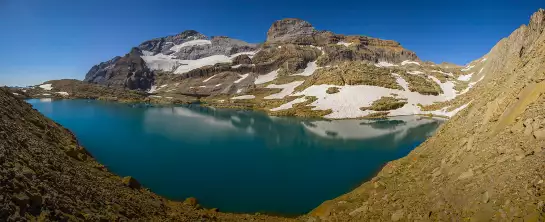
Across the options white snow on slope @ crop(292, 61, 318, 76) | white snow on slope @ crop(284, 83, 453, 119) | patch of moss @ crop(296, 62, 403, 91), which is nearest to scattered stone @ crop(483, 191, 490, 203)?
white snow on slope @ crop(284, 83, 453, 119)

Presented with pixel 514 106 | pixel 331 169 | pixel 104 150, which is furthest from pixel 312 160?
pixel 104 150

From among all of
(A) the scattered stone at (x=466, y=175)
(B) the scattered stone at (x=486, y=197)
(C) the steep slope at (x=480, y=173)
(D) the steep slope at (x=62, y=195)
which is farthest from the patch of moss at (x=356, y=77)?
(B) the scattered stone at (x=486, y=197)

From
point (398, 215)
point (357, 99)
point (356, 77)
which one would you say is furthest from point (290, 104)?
point (398, 215)

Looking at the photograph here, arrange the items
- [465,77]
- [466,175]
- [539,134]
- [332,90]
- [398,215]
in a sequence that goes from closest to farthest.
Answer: [539,134], [466,175], [398,215], [332,90], [465,77]

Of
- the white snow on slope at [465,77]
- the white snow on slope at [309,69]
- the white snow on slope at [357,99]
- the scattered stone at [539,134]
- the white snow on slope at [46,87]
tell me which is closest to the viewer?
the scattered stone at [539,134]

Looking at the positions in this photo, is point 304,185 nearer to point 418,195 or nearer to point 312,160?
point 312,160

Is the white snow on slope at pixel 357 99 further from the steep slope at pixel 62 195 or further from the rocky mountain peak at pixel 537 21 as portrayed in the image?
the steep slope at pixel 62 195

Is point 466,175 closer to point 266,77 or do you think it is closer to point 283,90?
point 283,90

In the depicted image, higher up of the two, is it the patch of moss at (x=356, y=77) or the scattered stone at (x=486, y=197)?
the patch of moss at (x=356, y=77)
